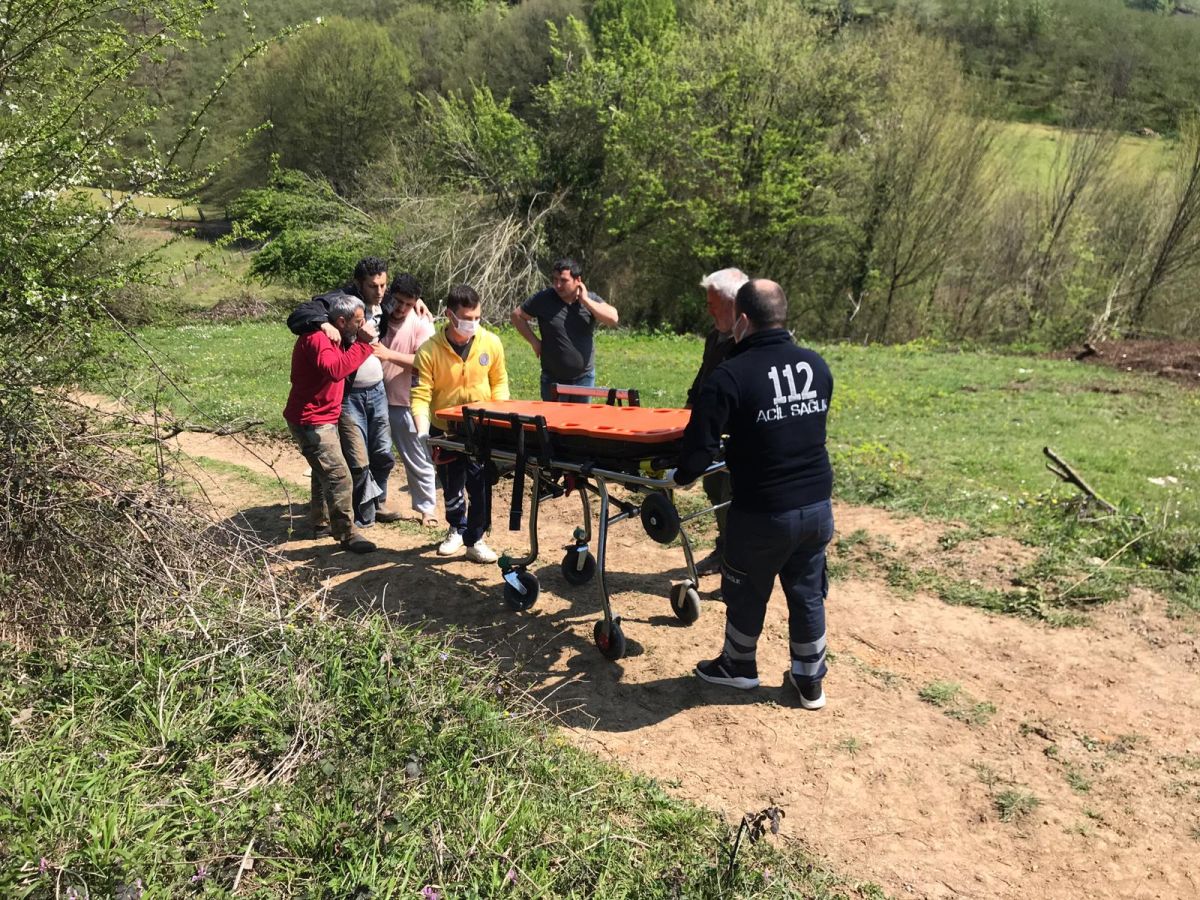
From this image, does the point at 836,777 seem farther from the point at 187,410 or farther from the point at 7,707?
the point at 187,410

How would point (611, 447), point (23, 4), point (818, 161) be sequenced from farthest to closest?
point (818, 161) → point (611, 447) → point (23, 4)

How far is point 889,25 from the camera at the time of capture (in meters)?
27.1

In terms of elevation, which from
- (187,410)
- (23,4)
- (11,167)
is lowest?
(187,410)

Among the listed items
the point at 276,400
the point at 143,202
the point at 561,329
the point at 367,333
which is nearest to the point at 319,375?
the point at 367,333

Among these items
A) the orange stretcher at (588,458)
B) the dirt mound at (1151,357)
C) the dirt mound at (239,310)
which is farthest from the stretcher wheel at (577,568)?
Result: the dirt mound at (239,310)

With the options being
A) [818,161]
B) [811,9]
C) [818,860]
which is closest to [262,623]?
[818,860]

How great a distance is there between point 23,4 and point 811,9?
1079 inches

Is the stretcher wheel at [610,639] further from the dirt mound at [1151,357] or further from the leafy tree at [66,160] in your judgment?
the dirt mound at [1151,357]

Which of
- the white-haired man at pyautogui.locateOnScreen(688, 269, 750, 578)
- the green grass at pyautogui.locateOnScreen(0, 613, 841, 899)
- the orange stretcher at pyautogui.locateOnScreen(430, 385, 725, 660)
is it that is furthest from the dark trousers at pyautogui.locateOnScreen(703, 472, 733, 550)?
the green grass at pyautogui.locateOnScreen(0, 613, 841, 899)

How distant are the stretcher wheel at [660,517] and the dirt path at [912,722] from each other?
100 centimetres

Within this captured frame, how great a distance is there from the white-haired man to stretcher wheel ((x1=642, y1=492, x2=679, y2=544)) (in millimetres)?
556

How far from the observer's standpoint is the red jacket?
621 cm

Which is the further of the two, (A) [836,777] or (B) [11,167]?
(B) [11,167]

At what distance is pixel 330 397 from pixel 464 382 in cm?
110
